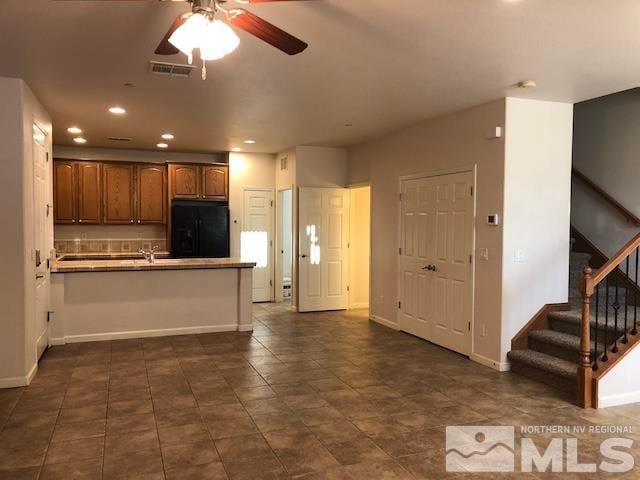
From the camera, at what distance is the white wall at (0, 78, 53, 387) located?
165 inches

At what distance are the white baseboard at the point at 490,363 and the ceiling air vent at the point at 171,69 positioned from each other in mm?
3909

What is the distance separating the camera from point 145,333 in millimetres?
6090

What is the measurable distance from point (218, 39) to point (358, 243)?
6122 mm

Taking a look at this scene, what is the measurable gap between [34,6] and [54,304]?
3823 millimetres

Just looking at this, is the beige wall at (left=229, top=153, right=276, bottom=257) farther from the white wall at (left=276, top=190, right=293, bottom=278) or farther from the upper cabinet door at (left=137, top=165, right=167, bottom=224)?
the upper cabinet door at (left=137, top=165, right=167, bottom=224)

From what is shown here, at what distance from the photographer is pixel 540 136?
4.85m

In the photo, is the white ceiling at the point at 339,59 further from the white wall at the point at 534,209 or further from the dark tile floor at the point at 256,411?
the dark tile floor at the point at 256,411

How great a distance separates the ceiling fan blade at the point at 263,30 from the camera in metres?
2.25

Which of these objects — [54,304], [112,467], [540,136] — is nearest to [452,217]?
[540,136]

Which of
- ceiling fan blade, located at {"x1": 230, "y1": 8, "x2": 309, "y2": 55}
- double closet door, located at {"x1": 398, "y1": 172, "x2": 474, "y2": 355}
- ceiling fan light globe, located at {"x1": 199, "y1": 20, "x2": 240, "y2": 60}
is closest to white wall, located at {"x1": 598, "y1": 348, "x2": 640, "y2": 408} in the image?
double closet door, located at {"x1": 398, "y1": 172, "x2": 474, "y2": 355}

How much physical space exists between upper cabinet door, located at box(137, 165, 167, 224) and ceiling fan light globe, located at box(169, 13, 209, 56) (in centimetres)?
630

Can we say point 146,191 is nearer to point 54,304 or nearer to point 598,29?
point 54,304

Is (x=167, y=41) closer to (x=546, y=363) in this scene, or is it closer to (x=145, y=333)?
(x=546, y=363)

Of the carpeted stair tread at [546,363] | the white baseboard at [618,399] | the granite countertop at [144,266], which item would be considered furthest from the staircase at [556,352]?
the granite countertop at [144,266]
